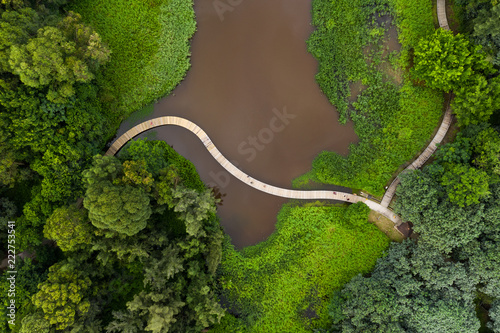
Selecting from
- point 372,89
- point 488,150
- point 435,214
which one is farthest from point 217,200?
point 488,150

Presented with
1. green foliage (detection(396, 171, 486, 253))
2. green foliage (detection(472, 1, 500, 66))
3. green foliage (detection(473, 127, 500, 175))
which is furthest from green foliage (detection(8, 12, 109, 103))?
green foliage (detection(473, 127, 500, 175))

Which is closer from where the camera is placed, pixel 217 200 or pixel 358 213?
pixel 358 213

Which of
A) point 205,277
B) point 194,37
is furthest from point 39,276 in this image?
point 194,37

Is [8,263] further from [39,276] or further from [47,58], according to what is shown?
→ [47,58]

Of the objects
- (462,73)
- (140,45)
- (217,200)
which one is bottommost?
(217,200)

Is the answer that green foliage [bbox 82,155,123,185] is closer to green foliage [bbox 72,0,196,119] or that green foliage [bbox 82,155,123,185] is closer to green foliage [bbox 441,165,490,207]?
green foliage [bbox 72,0,196,119]

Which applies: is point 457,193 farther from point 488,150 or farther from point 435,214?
point 488,150
